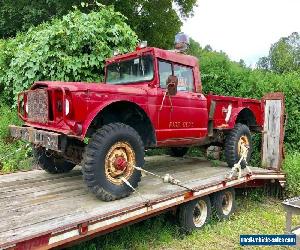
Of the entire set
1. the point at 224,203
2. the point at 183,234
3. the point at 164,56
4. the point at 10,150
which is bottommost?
the point at 183,234

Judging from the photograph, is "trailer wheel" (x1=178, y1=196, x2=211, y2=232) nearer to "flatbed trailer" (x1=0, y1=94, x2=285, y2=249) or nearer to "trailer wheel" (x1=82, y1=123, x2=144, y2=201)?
"flatbed trailer" (x1=0, y1=94, x2=285, y2=249)

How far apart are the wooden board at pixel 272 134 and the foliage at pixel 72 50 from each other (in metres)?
3.69

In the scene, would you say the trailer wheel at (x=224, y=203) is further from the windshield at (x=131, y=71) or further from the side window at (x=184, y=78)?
the windshield at (x=131, y=71)

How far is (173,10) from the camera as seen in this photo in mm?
19859

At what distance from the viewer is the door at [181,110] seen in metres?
5.81

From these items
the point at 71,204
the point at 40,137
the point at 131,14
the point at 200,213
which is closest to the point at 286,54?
the point at 131,14

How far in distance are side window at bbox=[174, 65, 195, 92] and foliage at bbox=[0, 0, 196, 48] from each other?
9115mm

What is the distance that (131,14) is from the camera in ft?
59.0

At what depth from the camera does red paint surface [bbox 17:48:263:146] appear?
4574mm

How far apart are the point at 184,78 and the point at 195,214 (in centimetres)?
232

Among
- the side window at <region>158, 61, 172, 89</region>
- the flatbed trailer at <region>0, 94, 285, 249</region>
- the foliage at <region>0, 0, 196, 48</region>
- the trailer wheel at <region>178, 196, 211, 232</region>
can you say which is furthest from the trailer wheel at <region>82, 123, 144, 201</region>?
the foliage at <region>0, 0, 196, 48</region>

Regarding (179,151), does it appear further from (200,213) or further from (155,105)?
(155,105)

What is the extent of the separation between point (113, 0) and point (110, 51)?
9088 mm

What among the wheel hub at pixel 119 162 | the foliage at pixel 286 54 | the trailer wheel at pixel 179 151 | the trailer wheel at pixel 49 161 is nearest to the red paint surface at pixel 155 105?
the wheel hub at pixel 119 162
